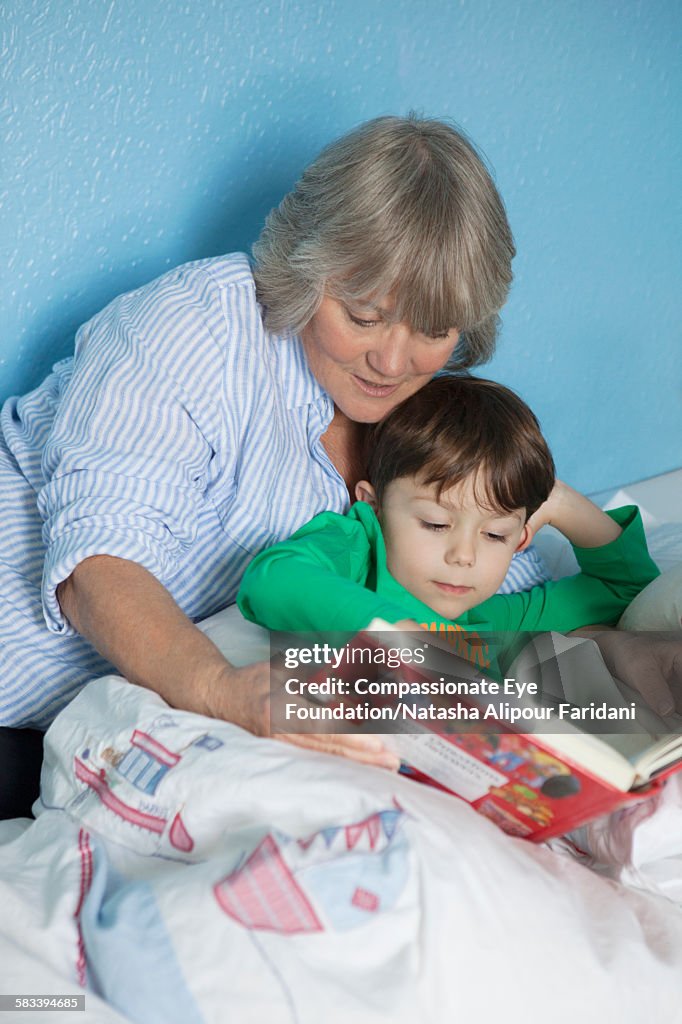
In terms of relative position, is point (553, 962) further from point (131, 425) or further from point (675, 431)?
point (675, 431)

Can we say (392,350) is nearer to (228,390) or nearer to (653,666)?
(228,390)

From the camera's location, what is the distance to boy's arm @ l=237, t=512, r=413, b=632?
1.12 meters

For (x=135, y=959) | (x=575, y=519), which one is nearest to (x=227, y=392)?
(x=575, y=519)

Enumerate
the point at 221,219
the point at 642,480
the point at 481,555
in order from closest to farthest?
the point at 481,555, the point at 221,219, the point at 642,480

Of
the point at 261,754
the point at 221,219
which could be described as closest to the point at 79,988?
the point at 261,754

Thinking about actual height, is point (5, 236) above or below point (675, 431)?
above

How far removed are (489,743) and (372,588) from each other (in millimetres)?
498

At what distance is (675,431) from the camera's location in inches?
101

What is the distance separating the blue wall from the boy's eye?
24.8 inches

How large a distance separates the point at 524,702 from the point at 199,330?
2.24 feet

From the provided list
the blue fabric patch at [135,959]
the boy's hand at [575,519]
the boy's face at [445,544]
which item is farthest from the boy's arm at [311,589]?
the boy's hand at [575,519]

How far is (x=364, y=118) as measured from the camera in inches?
73.3

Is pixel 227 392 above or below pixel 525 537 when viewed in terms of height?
above

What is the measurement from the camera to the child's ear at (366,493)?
156cm
